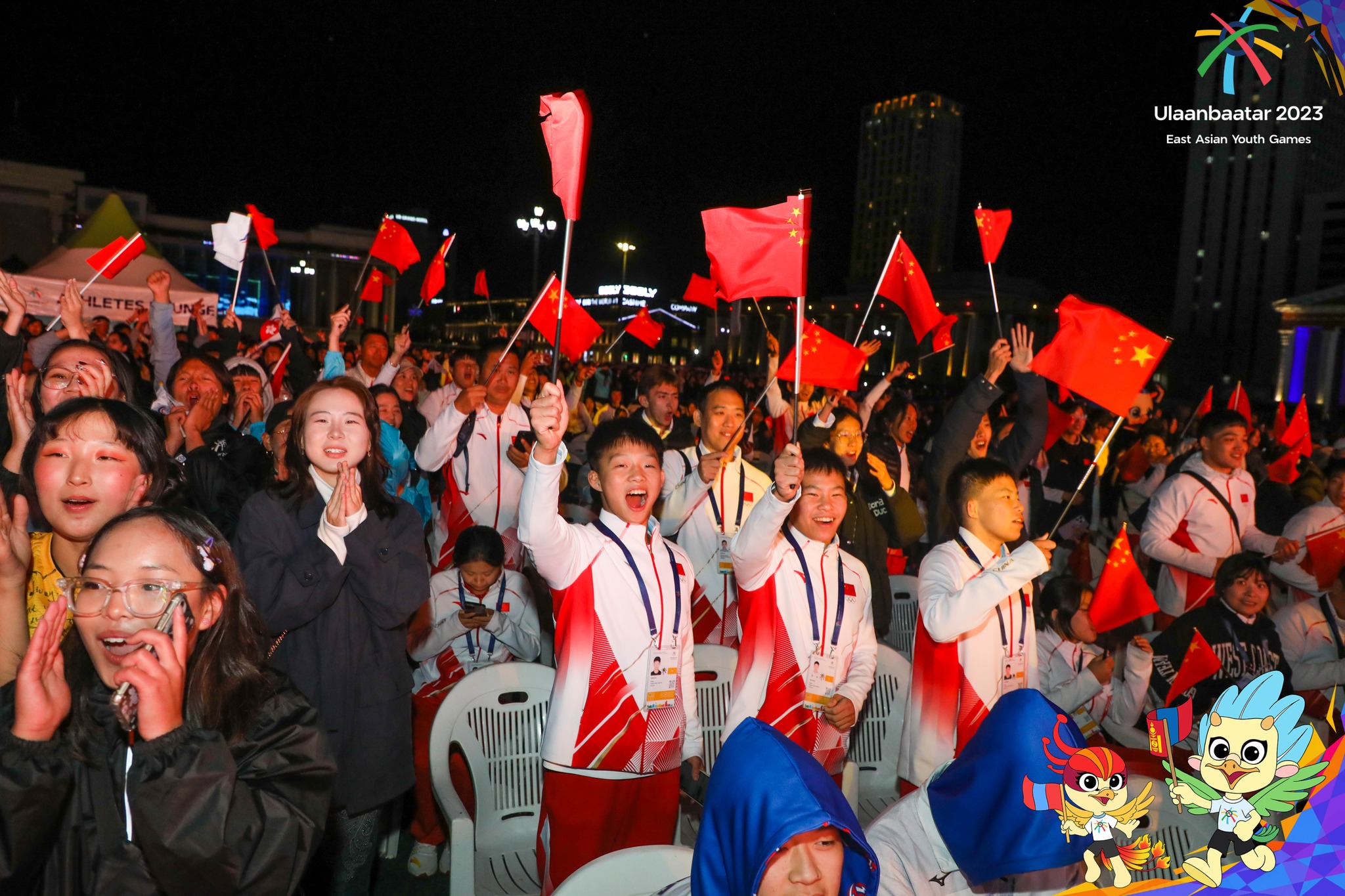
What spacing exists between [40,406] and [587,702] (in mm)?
2463

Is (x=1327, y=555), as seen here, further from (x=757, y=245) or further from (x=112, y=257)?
(x=112, y=257)

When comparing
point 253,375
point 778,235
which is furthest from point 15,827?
Answer: point 253,375

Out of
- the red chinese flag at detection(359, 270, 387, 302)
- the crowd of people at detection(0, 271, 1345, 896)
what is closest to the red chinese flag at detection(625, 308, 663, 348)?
the red chinese flag at detection(359, 270, 387, 302)

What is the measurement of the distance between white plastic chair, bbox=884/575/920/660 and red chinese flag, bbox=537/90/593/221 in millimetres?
3294

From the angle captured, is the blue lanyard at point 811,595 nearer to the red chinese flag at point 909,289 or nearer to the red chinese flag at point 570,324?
the red chinese flag at point 909,289

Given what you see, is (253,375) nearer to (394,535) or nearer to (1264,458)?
(394,535)

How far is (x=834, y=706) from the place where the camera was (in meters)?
3.16

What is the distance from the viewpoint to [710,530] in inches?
183

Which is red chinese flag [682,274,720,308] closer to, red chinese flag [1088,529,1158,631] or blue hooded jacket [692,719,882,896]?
red chinese flag [1088,529,1158,631]

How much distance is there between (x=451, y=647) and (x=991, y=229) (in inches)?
175

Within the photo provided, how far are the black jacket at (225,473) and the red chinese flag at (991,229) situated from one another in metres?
4.58

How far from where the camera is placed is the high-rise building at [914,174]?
10388cm

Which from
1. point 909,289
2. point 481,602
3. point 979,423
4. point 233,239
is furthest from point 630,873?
point 233,239

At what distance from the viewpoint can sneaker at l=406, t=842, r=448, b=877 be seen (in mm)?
3537
